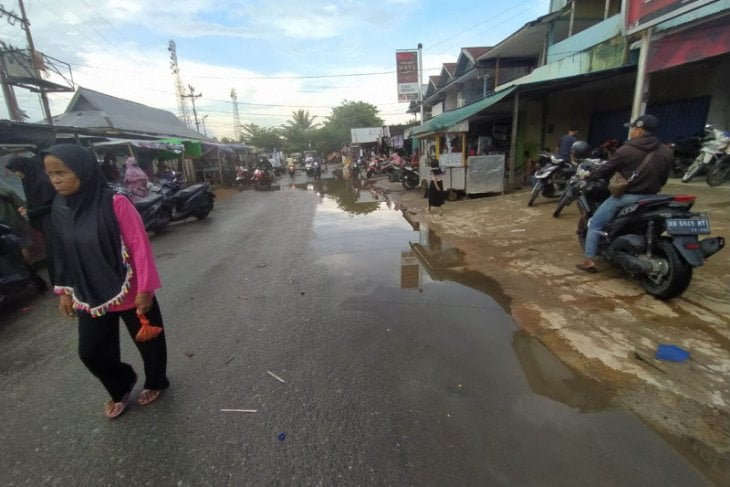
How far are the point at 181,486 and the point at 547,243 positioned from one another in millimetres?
5481

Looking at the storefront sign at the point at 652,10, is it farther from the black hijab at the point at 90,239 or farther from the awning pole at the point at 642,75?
the black hijab at the point at 90,239

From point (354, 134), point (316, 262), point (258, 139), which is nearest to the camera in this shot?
point (316, 262)

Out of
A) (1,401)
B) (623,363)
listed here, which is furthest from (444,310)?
(1,401)

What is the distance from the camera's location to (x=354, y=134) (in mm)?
30953

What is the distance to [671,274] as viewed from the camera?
10.6 feet

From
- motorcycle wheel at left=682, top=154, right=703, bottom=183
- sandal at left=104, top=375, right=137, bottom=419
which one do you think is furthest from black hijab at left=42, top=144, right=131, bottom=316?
motorcycle wheel at left=682, top=154, right=703, bottom=183

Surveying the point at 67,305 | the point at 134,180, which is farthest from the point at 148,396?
the point at 134,180

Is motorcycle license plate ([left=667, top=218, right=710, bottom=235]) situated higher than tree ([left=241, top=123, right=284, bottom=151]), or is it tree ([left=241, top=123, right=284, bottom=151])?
tree ([left=241, top=123, right=284, bottom=151])

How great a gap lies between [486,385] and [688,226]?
240 centimetres

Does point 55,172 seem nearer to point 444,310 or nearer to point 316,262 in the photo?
point 444,310

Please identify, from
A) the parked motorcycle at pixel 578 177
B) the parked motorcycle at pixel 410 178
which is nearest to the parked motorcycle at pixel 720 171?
the parked motorcycle at pixel 578 177

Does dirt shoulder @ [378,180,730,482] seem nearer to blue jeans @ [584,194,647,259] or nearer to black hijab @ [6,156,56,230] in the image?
blue jeans @ [584,194,647,259]

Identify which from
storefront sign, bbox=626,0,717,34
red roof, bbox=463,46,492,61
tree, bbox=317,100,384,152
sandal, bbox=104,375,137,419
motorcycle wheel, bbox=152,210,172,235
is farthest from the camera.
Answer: tree, bbox=317,100,384,152

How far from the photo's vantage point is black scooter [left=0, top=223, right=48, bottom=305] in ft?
13.8
